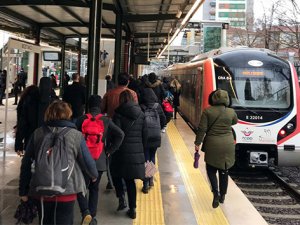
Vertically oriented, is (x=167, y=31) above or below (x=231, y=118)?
above

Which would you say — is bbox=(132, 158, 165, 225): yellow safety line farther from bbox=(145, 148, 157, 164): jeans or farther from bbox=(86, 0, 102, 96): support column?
bbox=(86, 0, 102, 96): support column

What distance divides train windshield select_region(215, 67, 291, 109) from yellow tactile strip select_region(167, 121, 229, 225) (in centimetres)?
161

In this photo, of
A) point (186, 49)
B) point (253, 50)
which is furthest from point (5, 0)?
point (186, 49)

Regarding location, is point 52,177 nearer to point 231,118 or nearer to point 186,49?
point 231,118

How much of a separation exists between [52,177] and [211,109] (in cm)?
293

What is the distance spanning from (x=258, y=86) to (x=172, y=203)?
420 cm

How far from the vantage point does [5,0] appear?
35.6 ft

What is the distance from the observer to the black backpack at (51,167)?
3.33m

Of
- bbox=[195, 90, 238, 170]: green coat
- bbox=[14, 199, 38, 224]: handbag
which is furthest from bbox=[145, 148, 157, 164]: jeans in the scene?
Answer: bbox=[14, 199, 38, 224]: handbag

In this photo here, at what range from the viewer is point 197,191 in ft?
21.9

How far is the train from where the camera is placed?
8.62 meters

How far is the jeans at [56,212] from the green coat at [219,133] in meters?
2.59

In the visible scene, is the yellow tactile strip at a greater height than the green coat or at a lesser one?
lesser

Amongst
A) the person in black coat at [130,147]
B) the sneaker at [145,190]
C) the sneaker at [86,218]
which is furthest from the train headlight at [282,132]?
the sneaker at [86,218]
